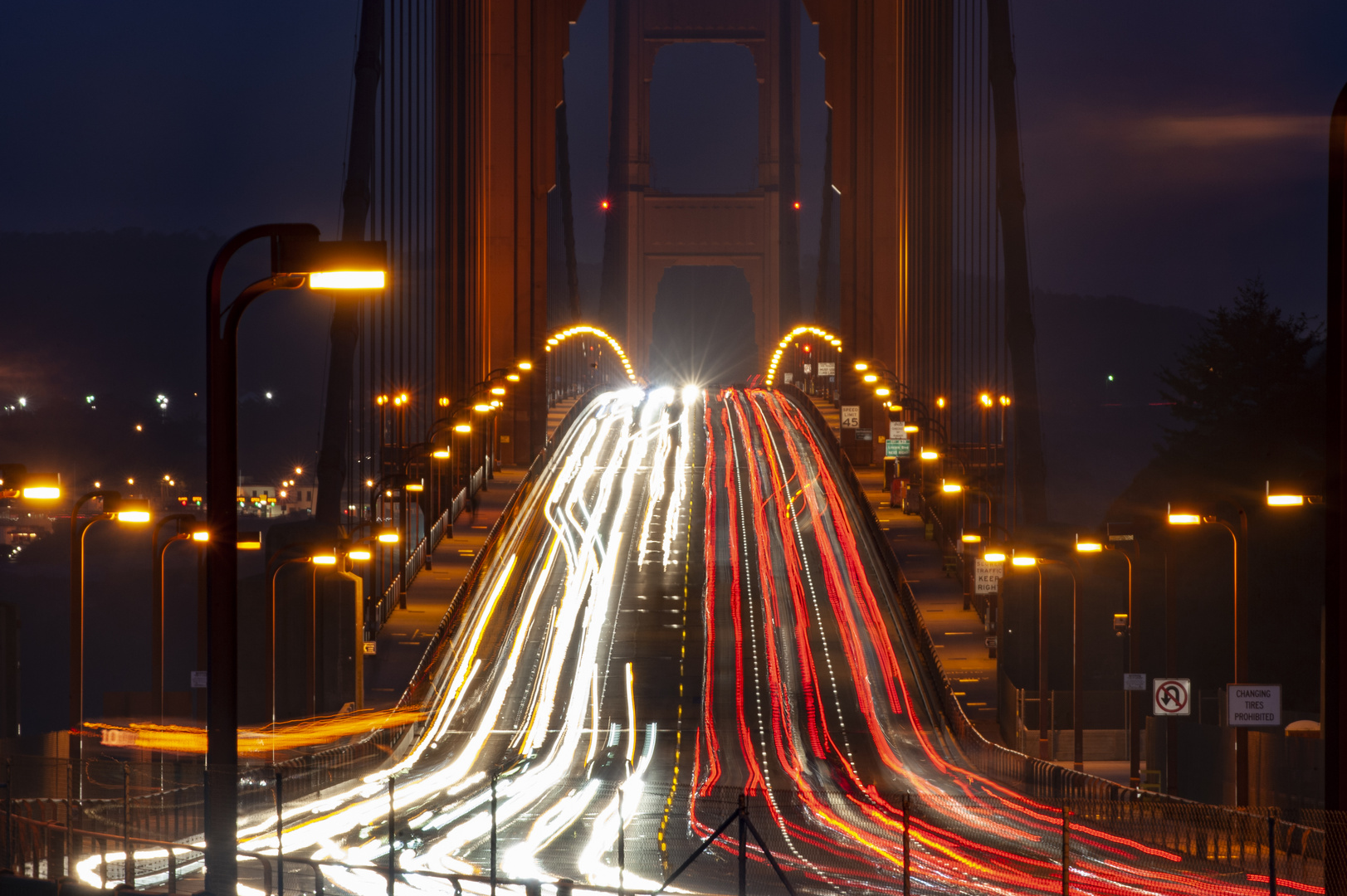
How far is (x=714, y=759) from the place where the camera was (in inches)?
1206

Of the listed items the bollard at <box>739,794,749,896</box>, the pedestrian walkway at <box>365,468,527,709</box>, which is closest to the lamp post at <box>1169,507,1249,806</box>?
the bollard at <box>739,794,749,896</box>

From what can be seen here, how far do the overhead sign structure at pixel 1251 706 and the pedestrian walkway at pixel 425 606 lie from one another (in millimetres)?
20885

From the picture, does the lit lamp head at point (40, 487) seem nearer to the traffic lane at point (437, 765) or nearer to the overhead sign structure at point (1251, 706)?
the traffic lane at point (437, 765)

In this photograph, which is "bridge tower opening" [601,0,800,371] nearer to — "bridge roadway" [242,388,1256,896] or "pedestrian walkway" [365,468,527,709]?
"bridge roadway" [242,388,1256,896]

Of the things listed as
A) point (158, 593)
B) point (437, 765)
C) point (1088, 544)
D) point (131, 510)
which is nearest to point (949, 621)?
point (1088, 544)

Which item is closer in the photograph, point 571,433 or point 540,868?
point 540,868

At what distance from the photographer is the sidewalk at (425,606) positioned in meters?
40.0

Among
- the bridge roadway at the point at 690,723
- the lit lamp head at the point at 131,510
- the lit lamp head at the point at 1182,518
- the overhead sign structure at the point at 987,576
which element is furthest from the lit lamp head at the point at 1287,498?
the overhead sign structure at the point at 987,576

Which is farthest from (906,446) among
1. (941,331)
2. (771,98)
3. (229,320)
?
(771,98)

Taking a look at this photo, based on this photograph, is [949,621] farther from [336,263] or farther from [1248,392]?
[1248,392]

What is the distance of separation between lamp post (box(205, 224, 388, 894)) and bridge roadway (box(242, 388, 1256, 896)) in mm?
4083

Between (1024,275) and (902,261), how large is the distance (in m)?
33.3

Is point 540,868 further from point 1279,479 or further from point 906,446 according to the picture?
point 906,446

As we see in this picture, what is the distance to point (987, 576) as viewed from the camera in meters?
40.8
